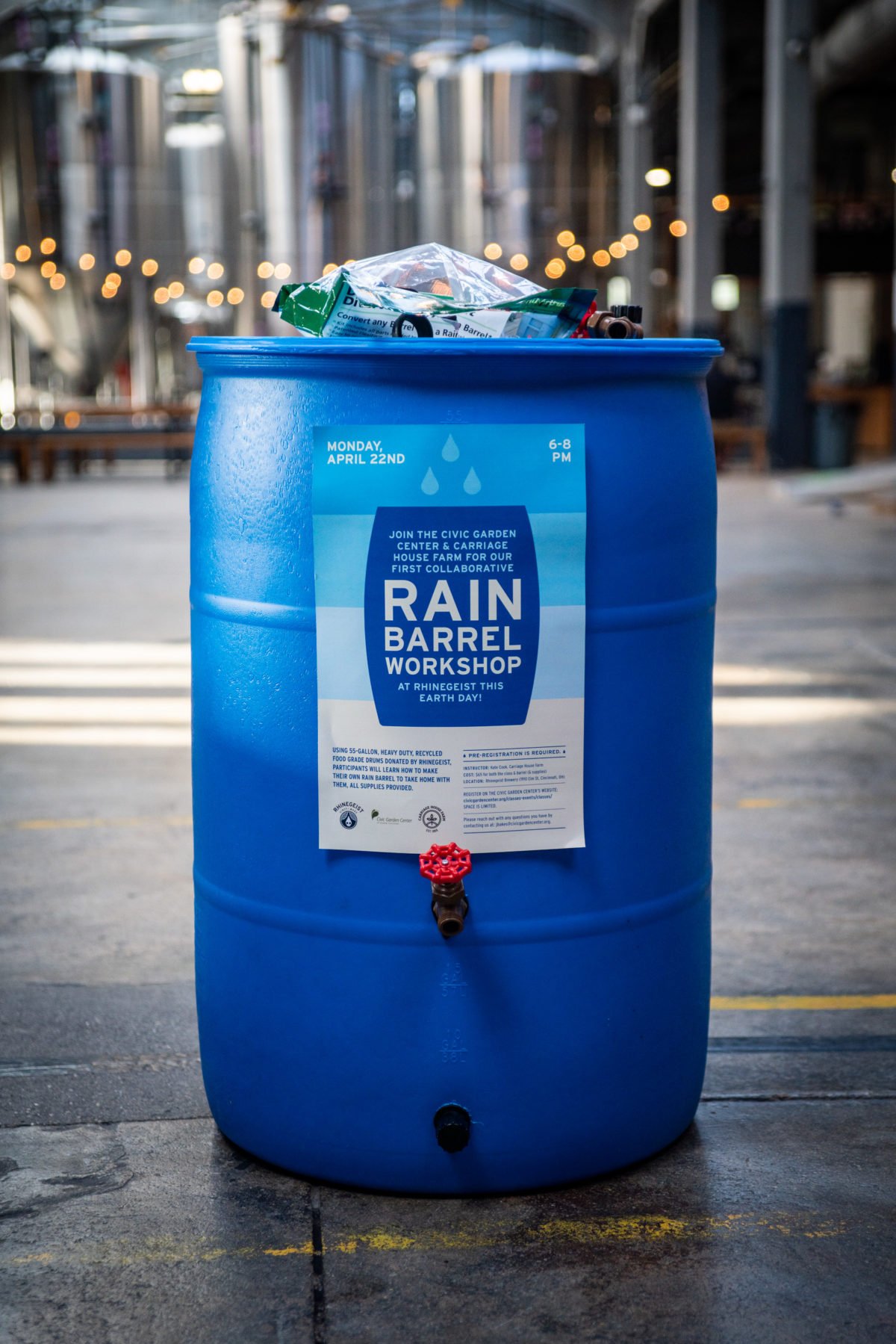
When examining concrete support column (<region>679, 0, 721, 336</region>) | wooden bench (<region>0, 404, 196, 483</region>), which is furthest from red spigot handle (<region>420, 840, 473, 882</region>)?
concrete support column (<region>679, 0, 721, 336</region>)

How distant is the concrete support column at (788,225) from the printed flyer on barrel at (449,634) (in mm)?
19514

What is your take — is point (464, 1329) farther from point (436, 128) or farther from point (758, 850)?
point (436, 128)

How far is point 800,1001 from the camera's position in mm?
3441

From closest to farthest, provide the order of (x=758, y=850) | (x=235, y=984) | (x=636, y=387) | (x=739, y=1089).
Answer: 1. (x=636, y=387)
2. (x=235, y=984)
3. (x=739, y=1089)
4. (x=758, y=850)

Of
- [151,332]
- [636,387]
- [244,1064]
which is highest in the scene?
[151,332]

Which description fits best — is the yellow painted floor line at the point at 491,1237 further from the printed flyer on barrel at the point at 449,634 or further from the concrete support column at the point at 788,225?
the concrete support column at the point at 788,225

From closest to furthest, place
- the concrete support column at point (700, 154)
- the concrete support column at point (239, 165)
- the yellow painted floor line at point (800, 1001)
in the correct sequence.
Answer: the yellow painted floor line at point (800, 1001) → the concrete support column at point (700, 154) → the concrete support column at point (239, 165)

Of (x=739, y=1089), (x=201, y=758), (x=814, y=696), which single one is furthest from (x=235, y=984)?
(x=814, y=696)

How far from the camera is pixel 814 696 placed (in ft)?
22.5

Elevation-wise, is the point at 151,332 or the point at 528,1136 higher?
the point at 151,332

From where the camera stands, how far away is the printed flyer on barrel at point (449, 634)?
7.41 ft

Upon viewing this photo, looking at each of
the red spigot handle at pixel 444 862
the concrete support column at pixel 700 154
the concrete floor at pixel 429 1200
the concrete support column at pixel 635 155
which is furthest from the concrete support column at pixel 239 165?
the red spigot handle at pixel 444 862

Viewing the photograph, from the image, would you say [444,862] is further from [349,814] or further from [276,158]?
[276,158]

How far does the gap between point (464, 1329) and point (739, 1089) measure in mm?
1027
